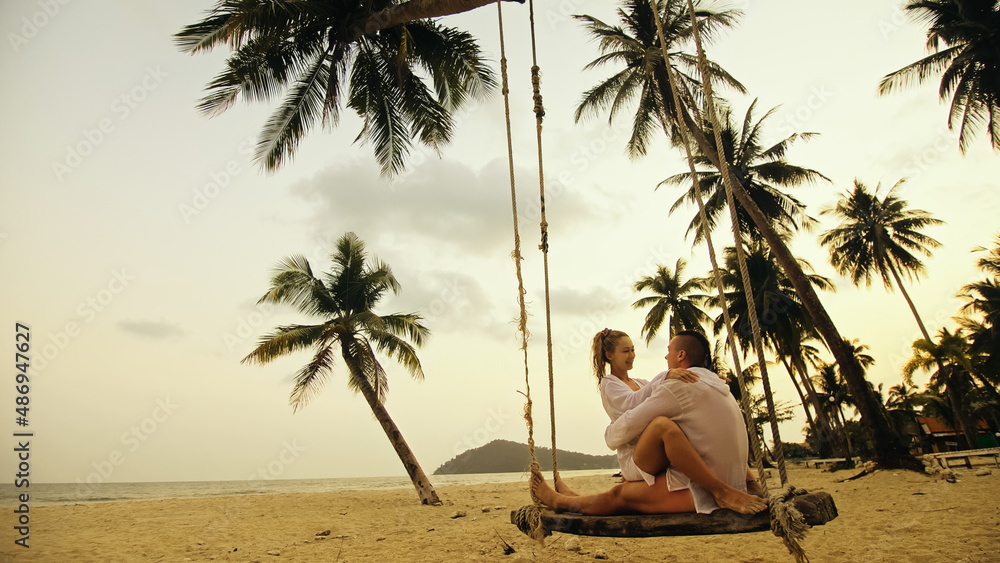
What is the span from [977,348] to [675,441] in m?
27.4

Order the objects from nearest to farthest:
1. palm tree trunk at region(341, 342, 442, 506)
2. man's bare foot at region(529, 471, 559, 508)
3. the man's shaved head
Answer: the man's shaved head
man's bare foot at region(529, 471, 559, 508)
palm tree trunk at region(341, 342, 442, 506)

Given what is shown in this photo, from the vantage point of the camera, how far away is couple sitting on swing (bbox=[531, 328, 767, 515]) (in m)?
2.31

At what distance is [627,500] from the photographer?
261cm

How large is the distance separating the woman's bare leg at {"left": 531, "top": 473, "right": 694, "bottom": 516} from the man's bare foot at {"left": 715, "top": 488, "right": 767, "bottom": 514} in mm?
171

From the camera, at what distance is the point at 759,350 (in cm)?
254

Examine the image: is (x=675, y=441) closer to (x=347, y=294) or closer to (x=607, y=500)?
(x=607, y=500)

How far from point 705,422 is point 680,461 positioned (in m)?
0.21

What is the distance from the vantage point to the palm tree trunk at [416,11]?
5.20 m

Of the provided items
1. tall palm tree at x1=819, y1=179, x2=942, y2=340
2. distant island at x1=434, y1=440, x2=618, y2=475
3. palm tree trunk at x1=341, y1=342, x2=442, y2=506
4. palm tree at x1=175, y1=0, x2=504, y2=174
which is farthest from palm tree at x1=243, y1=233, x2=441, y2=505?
distant island at x1=434, y1=440, x2=618, y2=475

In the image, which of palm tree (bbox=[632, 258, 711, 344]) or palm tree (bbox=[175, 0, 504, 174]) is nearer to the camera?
palm tree (bbox=[175, 0, 504, 174])

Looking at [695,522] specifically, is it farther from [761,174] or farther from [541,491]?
[761,174]

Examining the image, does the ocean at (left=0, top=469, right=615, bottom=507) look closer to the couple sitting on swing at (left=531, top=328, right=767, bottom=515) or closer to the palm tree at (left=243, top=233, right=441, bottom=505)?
the palm tree at (left=243, top=233, right=441, bottom=505)

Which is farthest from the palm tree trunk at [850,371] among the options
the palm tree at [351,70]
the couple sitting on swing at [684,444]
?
the couple sitting on swing at [684,444]

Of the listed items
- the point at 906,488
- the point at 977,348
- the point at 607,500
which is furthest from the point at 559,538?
the point at 977,348
